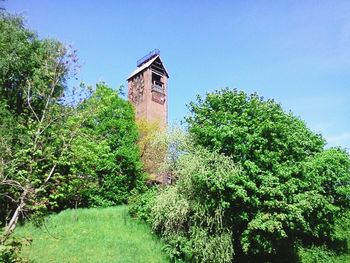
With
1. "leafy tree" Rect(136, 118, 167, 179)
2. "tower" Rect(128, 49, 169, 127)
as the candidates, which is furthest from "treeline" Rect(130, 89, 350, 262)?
"tower" Rect(128, 49, 169, 127)

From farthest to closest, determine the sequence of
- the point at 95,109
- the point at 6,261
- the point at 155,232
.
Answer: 1. the point at 155,232
2. the point at 95,109
3. the point at 6,261

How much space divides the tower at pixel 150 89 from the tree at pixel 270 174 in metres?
18.2

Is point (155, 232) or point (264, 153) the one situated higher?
point (264, 153)

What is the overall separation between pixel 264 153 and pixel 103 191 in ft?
42.7

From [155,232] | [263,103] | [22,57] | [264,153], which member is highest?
[22,57]

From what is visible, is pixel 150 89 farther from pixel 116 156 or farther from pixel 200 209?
pixel 200 209

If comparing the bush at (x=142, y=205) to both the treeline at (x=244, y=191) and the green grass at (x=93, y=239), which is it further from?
the green grass at (x=93, y=239)

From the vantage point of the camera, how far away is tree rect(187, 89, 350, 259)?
1764cm

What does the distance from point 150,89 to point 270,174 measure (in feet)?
79.4

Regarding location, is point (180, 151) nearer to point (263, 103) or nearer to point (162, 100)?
point (263, 103)

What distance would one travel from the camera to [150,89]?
4006 cm

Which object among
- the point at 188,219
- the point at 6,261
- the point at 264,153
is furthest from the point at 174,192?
the point at 6,261

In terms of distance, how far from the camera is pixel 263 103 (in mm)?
20375

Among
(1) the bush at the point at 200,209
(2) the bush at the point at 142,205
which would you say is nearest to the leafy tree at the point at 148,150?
(2) the bush at the point at 142,205
